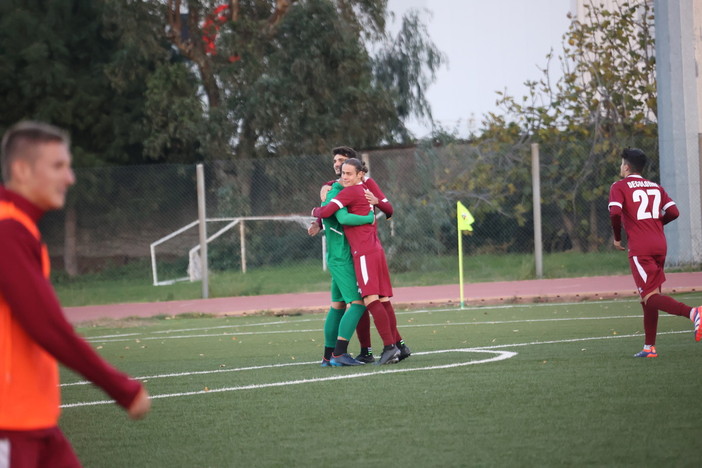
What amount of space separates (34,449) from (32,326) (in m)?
0.44

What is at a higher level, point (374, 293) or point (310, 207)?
point (310, 207)

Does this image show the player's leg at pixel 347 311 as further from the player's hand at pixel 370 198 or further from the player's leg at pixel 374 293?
the player's hand at pixel 370 198

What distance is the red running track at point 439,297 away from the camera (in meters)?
16.8

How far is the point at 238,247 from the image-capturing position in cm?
2200

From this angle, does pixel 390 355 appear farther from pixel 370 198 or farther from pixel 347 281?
pixel 370 198

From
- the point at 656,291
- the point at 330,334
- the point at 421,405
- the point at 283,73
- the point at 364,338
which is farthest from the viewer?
the point at 283,73

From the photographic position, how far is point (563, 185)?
21.8 m

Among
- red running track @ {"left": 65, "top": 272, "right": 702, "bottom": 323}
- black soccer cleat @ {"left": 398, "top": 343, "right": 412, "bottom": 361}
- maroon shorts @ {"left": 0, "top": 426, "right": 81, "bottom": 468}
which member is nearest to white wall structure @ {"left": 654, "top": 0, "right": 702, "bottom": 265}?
red running track @ {"left": 65, "top": 272, "right": 702, "bottom": 323}

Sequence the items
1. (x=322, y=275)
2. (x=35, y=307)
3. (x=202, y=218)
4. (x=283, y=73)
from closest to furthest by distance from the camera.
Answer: (x=35, y=307), (x=202, y=218), (x=322, y=275), (x=283, y=73)

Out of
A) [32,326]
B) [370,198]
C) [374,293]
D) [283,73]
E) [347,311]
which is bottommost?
[347,311]

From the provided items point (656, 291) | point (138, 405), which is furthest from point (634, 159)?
point (138, 405)

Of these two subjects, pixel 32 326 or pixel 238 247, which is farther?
pixel 238 247

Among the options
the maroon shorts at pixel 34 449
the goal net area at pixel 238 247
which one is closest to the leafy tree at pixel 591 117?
the goal net area at pixel 238 247

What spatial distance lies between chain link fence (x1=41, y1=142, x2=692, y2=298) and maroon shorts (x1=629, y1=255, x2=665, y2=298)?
11827mm
